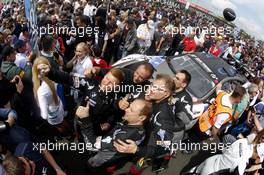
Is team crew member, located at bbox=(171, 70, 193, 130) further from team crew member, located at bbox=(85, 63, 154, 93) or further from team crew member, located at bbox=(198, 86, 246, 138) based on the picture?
team crew member, located at bbox=(198, 86, 246, 138)

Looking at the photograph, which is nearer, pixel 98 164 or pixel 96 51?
pixel 98 164

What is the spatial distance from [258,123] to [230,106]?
1.14 m

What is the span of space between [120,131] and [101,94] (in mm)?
826

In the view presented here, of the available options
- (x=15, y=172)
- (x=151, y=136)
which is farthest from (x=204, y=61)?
(x=15, y=172)

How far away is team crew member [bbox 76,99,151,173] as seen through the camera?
3.47 meters

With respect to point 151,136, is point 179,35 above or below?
below

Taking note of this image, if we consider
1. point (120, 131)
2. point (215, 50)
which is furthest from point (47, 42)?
point (215, 50)

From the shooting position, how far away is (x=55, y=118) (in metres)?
4.57

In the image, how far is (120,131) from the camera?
3510 millimetres

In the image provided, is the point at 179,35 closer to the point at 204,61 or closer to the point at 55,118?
the point at 204,61

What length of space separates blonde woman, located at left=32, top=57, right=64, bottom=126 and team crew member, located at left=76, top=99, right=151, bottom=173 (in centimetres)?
76

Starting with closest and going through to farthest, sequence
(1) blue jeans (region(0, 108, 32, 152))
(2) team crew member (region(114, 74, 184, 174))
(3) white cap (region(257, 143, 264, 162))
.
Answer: (1) blue jeans (region(0, 108, 32, 152)), (2) team crew member (region(114, 74, 184, 174)), (3) white cap (region(257, 143, 264, 162))

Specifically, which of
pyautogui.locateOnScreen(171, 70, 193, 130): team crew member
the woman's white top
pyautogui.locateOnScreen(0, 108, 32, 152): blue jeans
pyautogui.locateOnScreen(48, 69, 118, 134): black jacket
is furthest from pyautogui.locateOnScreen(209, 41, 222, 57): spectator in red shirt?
pyautogui.locateOnScreen(0, 108, 32, 152): blue jeans

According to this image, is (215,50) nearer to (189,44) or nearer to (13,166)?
(189,44)
